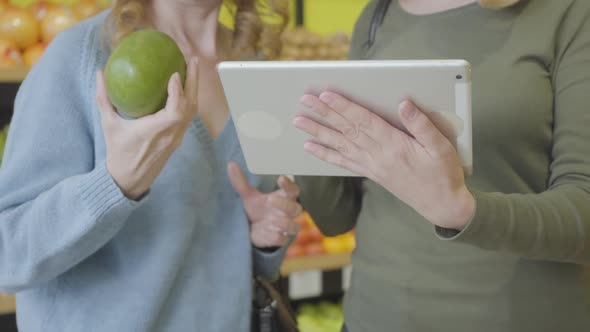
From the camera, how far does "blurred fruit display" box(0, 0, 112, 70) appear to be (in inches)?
68.0

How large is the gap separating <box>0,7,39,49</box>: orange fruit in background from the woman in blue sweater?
819 millimetres

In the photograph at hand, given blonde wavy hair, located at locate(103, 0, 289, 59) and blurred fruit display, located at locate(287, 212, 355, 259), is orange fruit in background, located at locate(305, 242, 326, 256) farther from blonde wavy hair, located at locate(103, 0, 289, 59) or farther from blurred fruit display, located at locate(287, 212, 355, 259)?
blonde wavy hair, located at locate(103, 0, 289, 59)

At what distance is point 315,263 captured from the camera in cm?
220

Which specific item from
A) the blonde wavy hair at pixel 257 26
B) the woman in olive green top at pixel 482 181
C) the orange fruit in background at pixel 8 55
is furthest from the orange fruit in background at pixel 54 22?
the woman in olive green top at pixel 482 181

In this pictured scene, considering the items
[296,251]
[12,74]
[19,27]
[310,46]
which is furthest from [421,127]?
[310,46]

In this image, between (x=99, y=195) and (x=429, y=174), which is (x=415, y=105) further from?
(x=99, y=195)

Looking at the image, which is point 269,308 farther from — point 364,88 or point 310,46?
point 310,46

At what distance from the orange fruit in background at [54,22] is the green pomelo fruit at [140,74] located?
3.55ft

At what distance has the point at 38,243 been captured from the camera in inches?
→ 35.5

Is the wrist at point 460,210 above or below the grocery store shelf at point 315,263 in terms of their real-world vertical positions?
above

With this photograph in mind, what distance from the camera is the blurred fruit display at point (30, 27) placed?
1728 mm

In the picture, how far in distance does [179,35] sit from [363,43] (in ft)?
1.18

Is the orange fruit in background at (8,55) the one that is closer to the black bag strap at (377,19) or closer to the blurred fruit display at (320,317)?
the black bag strap at (377,19)

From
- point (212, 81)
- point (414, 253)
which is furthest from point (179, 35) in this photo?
point (414, 253)
